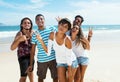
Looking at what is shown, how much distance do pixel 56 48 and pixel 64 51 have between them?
6.9 inches

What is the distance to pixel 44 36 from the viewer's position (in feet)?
19.1

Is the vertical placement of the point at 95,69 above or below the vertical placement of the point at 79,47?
below

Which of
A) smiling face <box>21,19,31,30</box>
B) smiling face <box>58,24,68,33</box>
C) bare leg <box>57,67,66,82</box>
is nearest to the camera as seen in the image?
smiling face <box>58,24,68,33</box>

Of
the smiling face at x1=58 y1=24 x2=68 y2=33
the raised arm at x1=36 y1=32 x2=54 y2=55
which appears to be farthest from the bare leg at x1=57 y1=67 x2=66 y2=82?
the smiling face at x1=58 y1=24 x2=68 y2=33

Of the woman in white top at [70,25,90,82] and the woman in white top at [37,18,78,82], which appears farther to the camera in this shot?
the woman in white top at [70,25,90,82]

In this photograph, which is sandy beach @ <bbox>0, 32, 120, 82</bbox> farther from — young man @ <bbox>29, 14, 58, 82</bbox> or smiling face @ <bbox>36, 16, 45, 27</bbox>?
smiling face @ <bbox>36, 16, 45, 27</bbox>

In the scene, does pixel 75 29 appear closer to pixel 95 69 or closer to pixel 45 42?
pixel 45 42

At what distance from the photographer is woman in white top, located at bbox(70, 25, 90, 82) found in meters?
5.64

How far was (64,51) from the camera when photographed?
5.21 m

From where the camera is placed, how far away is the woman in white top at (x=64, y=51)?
5188 mm

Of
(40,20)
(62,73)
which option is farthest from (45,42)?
(62,73)

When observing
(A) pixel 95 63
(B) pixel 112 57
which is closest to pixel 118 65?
(A) pixel 95 63

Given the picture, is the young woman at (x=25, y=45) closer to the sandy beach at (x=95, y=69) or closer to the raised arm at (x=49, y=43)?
the raised arm at (x=49, y=43)

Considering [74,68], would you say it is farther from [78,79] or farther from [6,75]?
[6,75]
